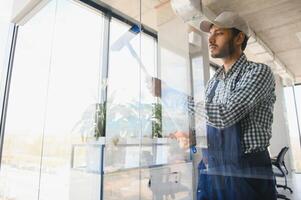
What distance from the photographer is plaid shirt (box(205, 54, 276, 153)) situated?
110 centimetres

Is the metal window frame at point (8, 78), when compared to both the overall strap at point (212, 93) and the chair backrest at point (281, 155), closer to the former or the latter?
the overall strap at point (212, 93)

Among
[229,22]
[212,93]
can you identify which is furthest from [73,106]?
[229,22]

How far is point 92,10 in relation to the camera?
9.05 feet

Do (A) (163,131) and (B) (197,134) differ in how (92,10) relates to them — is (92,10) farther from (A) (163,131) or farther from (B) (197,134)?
(B) (197,134)

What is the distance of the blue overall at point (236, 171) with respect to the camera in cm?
113

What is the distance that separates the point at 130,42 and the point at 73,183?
1.55m

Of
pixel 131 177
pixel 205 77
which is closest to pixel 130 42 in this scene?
pixel 205 77

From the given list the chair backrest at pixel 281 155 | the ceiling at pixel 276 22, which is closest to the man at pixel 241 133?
the chair backrest at pixel 281 155

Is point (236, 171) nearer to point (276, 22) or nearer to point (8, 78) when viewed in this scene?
point (276, 22)

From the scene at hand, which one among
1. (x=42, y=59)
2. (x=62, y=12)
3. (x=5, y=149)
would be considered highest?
(x=62, y=12)

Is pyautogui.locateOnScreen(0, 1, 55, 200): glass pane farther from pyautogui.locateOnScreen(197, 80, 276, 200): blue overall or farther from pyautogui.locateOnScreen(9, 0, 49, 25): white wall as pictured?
pyautogui.locateOnScreen(197, 80, 276, 200): blue overall

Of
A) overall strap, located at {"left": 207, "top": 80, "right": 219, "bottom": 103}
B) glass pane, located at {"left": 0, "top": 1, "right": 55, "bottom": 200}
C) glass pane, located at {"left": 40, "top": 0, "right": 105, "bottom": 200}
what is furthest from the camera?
glass pane, located at {"left": 0, "top": 1, "right": 55, "bottom": 200}

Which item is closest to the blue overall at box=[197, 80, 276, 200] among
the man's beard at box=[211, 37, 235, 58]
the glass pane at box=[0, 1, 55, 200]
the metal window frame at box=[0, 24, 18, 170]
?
the man's beard at box=[211, 37, 235, 58]

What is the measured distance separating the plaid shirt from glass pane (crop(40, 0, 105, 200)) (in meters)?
1.46
